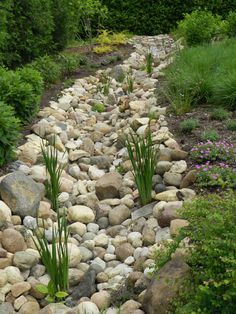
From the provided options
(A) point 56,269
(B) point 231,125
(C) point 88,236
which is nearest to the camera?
(A) point 56,269

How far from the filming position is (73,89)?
305 inches

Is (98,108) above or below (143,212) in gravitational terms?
below

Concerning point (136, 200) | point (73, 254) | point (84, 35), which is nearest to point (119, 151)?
point (136, 200)

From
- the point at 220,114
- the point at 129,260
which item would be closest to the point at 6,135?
the point at 129,260

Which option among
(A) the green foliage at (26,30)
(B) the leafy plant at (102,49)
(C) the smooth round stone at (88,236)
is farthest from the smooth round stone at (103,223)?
(B) the leafy plant at (102,49)

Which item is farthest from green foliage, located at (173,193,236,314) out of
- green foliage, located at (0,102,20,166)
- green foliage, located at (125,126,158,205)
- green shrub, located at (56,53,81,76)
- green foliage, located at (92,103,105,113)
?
green shrub, located at (56,53,81,76)

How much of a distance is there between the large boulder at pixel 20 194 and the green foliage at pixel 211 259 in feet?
5.15

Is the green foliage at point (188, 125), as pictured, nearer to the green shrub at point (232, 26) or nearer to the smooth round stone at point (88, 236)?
the smooth round stone at point (88, 236)

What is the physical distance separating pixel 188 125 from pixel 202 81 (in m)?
1.01

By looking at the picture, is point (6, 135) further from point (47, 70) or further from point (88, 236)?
point (47, 70)

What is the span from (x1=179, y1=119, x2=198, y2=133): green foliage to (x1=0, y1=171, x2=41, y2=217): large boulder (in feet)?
5.81

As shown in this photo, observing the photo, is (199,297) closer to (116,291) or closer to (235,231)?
(235,231)

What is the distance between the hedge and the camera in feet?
44.3

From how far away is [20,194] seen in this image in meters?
4.17
